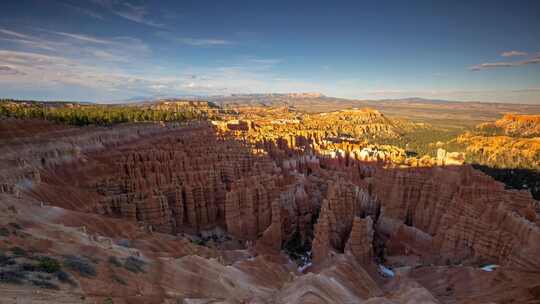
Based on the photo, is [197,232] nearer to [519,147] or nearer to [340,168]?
[340,168]

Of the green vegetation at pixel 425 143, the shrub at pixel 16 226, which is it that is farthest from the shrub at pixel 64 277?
the green vegetation at pixel 425 143

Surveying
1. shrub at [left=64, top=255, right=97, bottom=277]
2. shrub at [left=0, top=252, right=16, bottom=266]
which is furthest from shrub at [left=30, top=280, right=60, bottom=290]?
shrub at [left=0, top=252, right=16, bottom=266]

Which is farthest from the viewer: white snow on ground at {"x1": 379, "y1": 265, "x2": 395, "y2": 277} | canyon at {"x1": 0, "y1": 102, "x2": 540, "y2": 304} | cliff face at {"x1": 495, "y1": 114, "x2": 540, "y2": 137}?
cliff face at {"x1": 495, "y1": 114, "x2": 540, "y2": 137}

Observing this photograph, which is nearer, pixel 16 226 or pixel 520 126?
pixel 16 226

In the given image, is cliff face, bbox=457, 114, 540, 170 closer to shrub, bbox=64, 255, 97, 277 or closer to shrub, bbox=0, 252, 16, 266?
shrub, bbox=64, 255, 97, 277

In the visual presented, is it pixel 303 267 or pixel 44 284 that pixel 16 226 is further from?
pixel 303 267

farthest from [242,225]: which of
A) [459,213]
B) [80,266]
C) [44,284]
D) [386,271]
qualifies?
[44,284]

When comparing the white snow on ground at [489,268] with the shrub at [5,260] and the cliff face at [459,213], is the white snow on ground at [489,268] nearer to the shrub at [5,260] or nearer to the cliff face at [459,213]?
the cliff face at [459,213]
